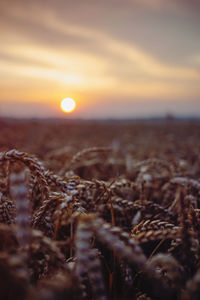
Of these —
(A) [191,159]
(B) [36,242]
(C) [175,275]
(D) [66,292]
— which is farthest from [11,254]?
(A) [191,159]

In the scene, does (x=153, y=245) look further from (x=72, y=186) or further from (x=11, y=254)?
(x=11, y=254)

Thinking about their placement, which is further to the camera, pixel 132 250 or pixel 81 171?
pixel 81 171

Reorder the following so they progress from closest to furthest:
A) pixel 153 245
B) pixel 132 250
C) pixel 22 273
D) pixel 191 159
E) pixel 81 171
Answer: pixel 22 273 → pixel 132 250 → pixel 153 245 → pixel 81 171 → pixel 191 159

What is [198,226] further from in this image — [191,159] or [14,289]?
[191,159]

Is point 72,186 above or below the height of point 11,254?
above

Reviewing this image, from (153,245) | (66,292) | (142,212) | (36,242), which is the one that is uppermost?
(36,242)

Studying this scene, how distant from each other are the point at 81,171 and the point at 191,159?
7.22 feet

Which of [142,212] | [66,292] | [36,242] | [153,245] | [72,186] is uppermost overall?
[72,186]

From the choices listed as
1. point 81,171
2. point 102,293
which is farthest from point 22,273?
point 81,171

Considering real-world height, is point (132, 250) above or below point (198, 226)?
above

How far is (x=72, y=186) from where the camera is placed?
50.6 inches

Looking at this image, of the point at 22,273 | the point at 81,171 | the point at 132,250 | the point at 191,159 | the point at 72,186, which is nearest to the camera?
the point at 22,273

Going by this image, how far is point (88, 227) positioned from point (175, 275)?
0.40 metres

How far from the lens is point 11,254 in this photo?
0.84 meters
